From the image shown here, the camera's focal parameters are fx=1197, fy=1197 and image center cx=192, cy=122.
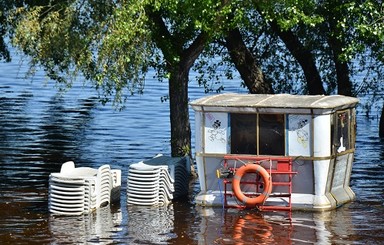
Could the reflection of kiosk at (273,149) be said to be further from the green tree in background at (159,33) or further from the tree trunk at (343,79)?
the tree trunk at (343,79)

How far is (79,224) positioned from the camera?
22.8 meters

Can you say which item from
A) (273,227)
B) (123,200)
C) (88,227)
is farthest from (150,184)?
(273,227)

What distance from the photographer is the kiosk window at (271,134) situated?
78.4ft

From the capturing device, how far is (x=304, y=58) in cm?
3353

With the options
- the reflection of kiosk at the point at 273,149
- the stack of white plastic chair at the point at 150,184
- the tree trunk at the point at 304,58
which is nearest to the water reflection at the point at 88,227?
the stack of white plastic chair at the point at 150,184

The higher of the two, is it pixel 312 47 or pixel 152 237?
pixel 312 47

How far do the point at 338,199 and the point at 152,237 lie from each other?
4847 mm

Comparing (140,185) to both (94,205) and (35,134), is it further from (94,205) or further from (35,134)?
(35,134)

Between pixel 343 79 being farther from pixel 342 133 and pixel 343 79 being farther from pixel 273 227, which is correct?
pixel 273 227

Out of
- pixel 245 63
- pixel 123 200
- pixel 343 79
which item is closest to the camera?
pixel 123 200

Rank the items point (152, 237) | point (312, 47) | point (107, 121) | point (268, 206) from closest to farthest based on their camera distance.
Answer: point (152, 237) < point (268, 206) < point (312, 47) < point (107, 121)

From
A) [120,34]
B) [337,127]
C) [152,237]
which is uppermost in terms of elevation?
[120,34]

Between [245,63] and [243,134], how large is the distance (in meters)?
6.68

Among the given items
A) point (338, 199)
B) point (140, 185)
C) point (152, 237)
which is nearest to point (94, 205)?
point (140, 185)
